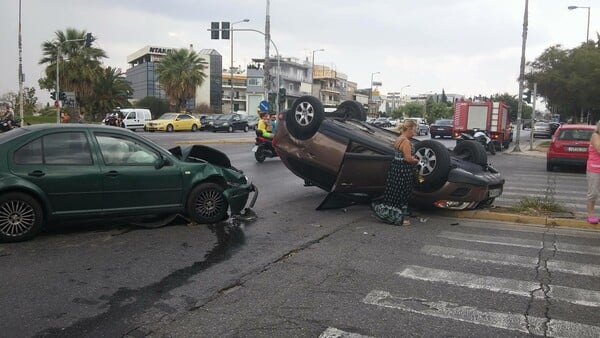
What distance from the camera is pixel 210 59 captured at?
93.5 m

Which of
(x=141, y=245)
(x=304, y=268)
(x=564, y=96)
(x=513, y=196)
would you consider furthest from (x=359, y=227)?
(x=564, y=96)

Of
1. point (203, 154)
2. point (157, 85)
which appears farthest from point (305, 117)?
point (157, 85)

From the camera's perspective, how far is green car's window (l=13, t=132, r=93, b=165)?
6.61 m

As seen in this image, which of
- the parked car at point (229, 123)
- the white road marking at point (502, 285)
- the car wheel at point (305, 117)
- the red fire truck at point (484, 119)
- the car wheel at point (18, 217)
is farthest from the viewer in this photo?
the parked car at point (229, 123)

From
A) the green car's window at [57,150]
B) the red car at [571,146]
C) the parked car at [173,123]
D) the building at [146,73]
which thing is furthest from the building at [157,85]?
the green car's window at [57,150]

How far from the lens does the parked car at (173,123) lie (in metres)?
42.2

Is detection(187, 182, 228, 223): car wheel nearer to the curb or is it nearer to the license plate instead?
the curb

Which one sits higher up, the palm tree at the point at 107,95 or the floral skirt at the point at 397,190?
the palm tree at the point at 107,95

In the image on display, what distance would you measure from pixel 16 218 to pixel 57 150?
3.16ft

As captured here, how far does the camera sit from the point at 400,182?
320 inches

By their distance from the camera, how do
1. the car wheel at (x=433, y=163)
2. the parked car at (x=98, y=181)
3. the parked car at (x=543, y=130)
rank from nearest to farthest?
the parked car at (x=98, y=181)
the car wheel at (x=433, y=163)
the parked car at (x=543, y=130)

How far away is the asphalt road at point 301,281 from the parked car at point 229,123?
129ft

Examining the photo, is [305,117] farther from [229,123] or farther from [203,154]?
[229,123]

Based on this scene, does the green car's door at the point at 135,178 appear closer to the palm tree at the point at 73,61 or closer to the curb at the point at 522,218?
the curb at the point at 522,218
